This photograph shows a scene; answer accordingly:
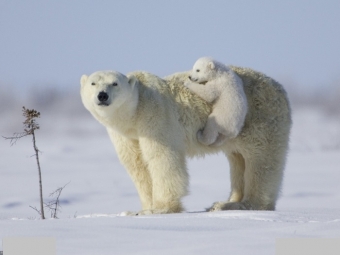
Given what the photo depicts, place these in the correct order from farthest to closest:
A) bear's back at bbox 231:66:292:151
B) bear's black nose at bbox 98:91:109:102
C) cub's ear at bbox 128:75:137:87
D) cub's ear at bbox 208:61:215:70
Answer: bear's back at bbox 231:66:292:151
cub's ear at bbox 208:61:215:70
cub's ear at bbox 128:75:137:87
bear's black nose at bbox 98:91:109:102

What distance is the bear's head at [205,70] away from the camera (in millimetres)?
11227

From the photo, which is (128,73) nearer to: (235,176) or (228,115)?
(228,115)

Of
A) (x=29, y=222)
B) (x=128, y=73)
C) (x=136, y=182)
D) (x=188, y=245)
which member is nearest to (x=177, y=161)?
(x=136, y=182)

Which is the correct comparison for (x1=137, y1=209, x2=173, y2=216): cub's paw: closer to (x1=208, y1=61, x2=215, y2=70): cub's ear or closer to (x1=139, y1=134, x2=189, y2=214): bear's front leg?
(x1=139, y1=134, x2=189, y2=214): bear's front leg

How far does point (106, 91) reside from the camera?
10.2 meters

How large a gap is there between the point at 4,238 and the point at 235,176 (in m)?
5.82

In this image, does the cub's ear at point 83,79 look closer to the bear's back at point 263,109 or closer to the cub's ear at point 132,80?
the cub's ear at point 132,80

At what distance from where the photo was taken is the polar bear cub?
11141 millimetres

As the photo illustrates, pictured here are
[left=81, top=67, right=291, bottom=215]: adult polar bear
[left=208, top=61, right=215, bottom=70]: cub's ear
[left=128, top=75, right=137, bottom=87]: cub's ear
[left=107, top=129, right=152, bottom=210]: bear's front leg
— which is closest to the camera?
[left=81, top=67, right=291, bottom=215]: adult polar bear

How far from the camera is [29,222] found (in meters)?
8.22

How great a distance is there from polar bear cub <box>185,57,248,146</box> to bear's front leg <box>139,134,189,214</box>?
0.87 m

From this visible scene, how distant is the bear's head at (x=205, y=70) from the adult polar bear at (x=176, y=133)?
0.27m

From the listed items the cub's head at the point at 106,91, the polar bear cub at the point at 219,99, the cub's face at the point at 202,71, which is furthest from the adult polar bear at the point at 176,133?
the cub's face at the point at 202,71

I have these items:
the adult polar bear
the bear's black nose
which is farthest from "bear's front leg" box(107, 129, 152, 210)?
the bear's black nose
